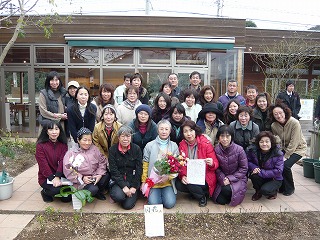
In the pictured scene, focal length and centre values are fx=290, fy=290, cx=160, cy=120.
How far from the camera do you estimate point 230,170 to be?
4.18 metres

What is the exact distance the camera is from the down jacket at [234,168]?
13.5 feet

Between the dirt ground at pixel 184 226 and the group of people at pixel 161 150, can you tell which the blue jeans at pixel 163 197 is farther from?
the dirt ground at pixel 184 226

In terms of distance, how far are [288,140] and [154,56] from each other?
609 centimetres

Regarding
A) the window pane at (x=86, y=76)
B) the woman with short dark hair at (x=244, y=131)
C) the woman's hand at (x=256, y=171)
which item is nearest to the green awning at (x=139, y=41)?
the window pane at (x=86, y=76)

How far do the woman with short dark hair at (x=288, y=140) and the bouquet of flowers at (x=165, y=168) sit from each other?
1849 millimetres

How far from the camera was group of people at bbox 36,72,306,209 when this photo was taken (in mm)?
4074

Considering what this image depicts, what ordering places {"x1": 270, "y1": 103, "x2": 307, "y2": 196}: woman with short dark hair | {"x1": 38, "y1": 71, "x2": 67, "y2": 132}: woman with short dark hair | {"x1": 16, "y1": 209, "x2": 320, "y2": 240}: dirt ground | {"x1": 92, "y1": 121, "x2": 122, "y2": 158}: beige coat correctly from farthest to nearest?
{"x1": 38, "y1": 71, "x2": 67, "y2": 132}: woman with short dark hair, {"x1": 270, "y1": 103, "x2": 307, "y2": 196}: woman with short dark hair, {"x1": 92, "y1": 121, "x2": 122, "y2": 158}: beige coat, {"x1": 16, "y1": 209, "x2": 320, "y2": 240}: dirt ground

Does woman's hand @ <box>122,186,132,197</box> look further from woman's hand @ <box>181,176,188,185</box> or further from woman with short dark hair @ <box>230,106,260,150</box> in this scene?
woman with short dark hair @ <box>230,106,260,150</box>

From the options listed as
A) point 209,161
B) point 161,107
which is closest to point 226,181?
point 209,161

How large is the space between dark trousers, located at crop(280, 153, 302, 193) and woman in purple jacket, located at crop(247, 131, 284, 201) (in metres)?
0.37

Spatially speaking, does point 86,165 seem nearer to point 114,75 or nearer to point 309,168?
point 309,168

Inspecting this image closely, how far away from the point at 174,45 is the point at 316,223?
7.12 metres

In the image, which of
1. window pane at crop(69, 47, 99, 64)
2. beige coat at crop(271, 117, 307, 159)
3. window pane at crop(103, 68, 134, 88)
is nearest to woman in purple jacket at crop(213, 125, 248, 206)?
beige coat at crop(271, 117, 307, 159)

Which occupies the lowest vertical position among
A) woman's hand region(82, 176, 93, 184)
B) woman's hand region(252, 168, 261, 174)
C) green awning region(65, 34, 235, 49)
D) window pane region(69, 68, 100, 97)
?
woman's hand region(82, 176, 93, 184)
